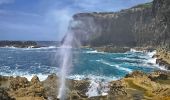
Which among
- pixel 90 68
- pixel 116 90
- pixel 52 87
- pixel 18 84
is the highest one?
pixel 18 84

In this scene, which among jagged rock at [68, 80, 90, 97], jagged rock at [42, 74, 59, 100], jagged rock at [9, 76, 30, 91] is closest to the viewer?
jagged rock at [42, 74, 59, 100]

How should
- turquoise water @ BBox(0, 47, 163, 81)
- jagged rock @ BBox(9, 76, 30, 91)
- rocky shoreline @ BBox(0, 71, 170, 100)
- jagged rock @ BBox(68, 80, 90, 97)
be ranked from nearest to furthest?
rocky shoreline @ BBox(0, 71, 170, 100) < jagged rock @ BBox(9, 76, 30, 91) < jagged rock @ BBox(68, 80, 90, 97) < turquoise water @ BBox(0, 47, 163, 81)

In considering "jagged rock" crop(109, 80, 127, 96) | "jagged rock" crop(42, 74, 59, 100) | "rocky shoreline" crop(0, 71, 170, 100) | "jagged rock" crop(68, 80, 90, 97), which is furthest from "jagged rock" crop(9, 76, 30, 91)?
"jagged rock" crop(109, 80, 127, 96)

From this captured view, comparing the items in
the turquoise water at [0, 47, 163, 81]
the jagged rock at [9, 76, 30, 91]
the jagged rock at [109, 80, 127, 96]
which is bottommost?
the turquoise water at [0, 47, 163, 81]

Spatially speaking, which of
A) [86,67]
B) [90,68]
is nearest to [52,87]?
[90,68]

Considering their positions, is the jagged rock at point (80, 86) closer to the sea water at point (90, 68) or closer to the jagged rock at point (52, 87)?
the sea water at point (90, 68)

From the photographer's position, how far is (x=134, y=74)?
51719 mm

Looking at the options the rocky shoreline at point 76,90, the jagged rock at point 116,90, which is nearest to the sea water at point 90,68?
the jagged rock at point 116,90

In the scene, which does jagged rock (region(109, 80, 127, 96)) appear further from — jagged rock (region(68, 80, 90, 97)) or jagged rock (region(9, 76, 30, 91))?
jagged rock (region(9, 76, 30, 91))

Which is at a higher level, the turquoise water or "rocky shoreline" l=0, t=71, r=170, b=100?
"rocky shoreline" l=0, t=71, r=170, b=100

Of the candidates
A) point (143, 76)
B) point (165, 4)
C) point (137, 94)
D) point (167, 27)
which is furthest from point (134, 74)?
point (165, 4)

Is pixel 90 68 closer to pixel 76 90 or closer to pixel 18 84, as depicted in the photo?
pixel 76 90

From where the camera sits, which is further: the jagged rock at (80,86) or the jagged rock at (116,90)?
the jagged rock at (80,86)

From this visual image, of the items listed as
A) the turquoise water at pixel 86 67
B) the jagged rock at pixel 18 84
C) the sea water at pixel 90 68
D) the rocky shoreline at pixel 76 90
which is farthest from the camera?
the turquoise water at pixel 86 67
